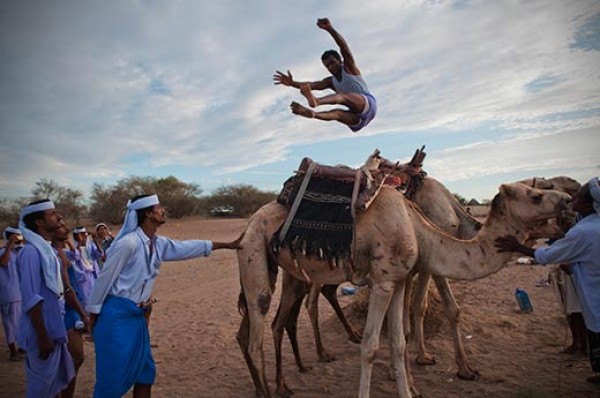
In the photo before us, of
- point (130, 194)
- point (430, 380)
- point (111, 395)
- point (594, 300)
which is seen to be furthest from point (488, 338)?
point (130, 194)

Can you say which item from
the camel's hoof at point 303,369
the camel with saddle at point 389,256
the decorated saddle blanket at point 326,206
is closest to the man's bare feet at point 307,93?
the decorated saddle blanket at point 326,206

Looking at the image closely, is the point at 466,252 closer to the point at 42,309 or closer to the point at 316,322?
the point at 316,322

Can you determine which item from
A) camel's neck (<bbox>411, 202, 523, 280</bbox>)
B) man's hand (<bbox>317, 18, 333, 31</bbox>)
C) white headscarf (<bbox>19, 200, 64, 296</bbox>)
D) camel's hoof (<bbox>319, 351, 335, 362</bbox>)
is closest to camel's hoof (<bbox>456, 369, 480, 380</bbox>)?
camel's neck (<bbox>411, 202, 523, 280</bbox>)

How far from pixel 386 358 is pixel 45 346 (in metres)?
4.50

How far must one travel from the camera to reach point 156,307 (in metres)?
12.2

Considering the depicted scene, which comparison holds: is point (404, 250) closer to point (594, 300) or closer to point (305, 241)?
point (305, 241)

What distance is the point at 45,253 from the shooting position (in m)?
4.35

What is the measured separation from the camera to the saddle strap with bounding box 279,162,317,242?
192 inches

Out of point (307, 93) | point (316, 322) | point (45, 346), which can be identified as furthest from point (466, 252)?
point (45, 346)

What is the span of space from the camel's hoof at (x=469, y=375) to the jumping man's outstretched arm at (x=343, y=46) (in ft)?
13.5

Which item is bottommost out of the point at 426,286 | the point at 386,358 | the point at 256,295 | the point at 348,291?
the point at 386,358

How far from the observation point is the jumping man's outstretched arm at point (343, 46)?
4.85 m

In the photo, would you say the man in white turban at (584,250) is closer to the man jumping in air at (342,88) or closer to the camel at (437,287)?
the camel at (437,287)

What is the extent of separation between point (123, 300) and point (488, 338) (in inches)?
227
